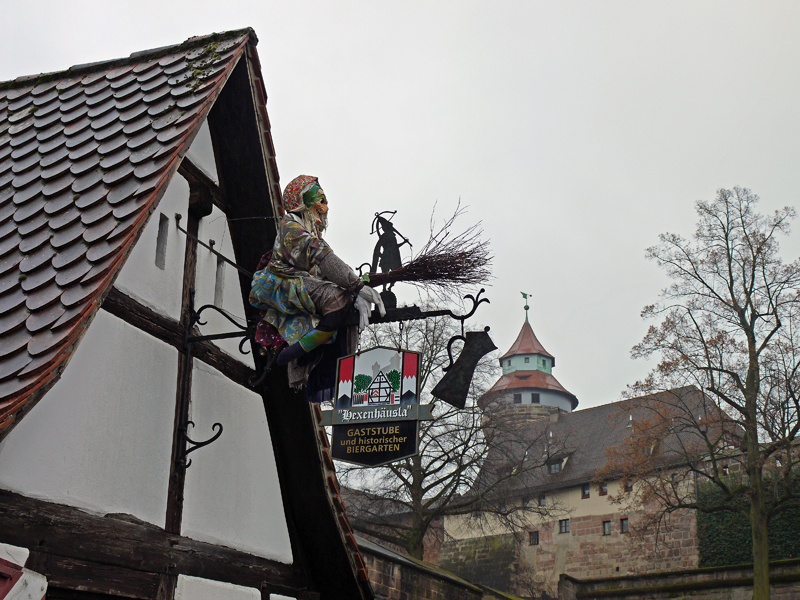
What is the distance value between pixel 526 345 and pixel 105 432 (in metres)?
74.4

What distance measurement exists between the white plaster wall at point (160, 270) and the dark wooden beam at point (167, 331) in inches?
2.0

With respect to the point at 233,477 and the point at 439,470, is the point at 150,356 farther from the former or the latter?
the point at 439,470

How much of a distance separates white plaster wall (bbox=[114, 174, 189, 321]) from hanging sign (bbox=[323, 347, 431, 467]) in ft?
5.20

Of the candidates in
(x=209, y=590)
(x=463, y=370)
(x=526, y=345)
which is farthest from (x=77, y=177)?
(x=526, y=345)

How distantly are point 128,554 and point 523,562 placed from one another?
44.1 meters

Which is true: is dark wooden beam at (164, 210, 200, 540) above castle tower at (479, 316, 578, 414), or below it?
below

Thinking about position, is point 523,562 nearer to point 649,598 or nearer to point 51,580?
point 649,598

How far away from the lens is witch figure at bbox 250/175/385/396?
4527mm

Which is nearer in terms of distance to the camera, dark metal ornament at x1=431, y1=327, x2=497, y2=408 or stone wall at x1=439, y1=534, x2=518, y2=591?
dark metal ornament at x1=431, y1=327, x2=497, y2=408

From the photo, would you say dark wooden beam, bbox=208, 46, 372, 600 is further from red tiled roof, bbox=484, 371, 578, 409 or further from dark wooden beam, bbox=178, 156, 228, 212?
red tiled roof, bbox=484, 371, 578, 409

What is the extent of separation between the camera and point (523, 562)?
45750 millimetres

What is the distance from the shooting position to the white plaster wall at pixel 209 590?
462 cm

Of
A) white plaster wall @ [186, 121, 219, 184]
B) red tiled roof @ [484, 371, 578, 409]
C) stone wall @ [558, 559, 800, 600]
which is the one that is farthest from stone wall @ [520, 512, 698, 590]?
white plaster wall @ [186, 121, 219, 184]

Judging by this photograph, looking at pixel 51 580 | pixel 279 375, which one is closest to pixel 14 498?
pixel 51 580
